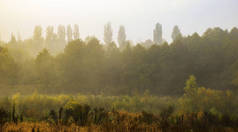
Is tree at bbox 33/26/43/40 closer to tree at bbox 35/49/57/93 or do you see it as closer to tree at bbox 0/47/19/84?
tree at bbox 35/49/57/93

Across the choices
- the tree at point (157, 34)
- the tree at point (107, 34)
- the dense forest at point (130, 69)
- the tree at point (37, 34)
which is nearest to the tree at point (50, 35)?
the tree at point (37, 34)

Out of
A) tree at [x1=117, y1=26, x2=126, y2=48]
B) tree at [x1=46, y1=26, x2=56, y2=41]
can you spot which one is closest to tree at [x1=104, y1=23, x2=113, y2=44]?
tree at [x1=117, y1=26, x2=126, y2=48]

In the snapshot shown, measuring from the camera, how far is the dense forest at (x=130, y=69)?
1273 inches

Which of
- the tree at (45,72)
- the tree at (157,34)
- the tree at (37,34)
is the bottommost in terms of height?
the tree at (45,72)

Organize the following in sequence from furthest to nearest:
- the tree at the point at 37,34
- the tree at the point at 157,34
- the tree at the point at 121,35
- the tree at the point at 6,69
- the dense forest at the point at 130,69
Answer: the tree at the point at 37,34 → the tree at the point at 121,35 → the tree at the point at 157,34 → the tree at the point at 6,69 → the dense forest at the point at 130,69

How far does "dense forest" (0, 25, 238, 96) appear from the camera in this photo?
32.3m

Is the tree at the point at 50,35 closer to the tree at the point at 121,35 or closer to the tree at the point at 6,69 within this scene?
the tree at the point at 121,35

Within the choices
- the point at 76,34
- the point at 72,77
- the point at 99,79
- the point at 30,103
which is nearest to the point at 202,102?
the point at 30,103

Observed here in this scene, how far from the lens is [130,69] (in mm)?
34688

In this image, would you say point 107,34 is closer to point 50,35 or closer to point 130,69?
point 50,35

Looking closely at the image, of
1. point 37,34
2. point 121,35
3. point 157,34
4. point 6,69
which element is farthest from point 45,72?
point 37,34

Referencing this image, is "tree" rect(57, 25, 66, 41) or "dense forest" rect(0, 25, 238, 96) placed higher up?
"tree" rect(57, 25, 66, 41)

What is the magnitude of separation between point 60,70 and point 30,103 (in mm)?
22385

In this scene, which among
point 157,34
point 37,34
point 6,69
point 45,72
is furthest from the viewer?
point 37,34
